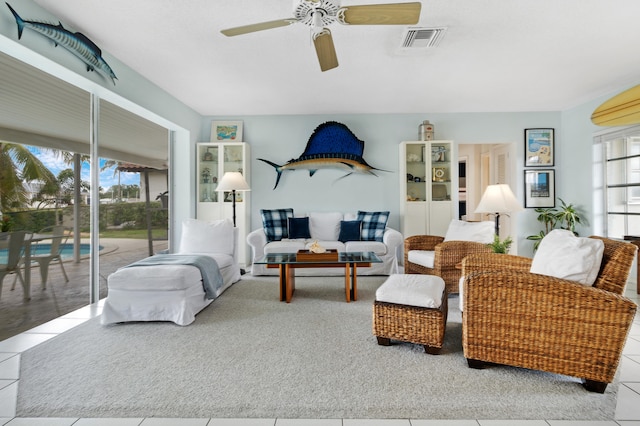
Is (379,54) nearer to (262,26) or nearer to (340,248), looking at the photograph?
(262,26)

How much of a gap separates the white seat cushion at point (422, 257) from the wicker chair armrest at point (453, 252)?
100 mm

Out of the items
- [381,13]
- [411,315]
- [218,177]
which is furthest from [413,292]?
[218,177]

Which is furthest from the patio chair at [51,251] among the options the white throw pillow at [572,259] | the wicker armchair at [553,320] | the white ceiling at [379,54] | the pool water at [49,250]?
the white throw pillow at [572,259]

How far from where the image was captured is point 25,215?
2832 millimetres

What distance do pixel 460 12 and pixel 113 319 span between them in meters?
3.73

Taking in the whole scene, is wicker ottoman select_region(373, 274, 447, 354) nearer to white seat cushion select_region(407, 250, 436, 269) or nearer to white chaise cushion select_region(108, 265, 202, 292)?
white seat cushion select_region(407, 250, 436, 269)

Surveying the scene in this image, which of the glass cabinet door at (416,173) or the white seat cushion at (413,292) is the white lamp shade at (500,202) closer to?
the white seat cushion at (413,292)

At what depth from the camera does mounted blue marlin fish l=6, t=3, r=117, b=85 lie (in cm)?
248

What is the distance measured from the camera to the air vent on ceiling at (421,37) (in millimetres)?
2858

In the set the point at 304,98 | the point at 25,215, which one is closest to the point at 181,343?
the point at 25,215

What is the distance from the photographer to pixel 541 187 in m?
5.41

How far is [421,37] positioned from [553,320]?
8.05 ft

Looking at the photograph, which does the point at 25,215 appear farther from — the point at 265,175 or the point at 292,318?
the point at 265,175

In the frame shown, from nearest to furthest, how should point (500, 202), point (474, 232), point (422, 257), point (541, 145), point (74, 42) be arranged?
point (74, 42) → point (500, 202) → point (422, 257) → point (474, 232) → point (541, 145)
